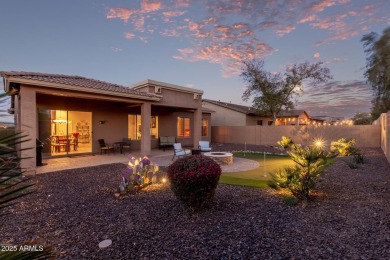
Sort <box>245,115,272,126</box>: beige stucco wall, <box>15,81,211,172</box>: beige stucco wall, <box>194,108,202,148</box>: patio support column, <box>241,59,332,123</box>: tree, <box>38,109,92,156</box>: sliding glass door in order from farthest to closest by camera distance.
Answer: <box>245,115,272,126</box>: beige stucco wall → <box>241,59,332,123</box>: tree → <box>194,108,202,148</box>: patio support column → <box>38,109,92,156</box>: sliding glass door → <box>15,81,211,172</box>: beige stucco wall

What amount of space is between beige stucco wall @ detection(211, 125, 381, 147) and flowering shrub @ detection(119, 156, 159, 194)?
16.0 metres

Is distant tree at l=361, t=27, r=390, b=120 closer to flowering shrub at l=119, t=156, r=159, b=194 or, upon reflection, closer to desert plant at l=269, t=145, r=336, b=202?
desert plant at l=269, t=145, r=336, b=202

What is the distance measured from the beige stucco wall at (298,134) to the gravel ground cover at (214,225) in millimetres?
12981

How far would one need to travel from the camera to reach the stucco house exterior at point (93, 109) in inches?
348

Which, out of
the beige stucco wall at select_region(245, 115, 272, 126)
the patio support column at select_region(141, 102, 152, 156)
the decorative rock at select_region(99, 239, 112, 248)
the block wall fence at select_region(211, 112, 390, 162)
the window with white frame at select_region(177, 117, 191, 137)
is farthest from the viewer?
the beige stucco wall at select_region(245, 115, 272, 126)

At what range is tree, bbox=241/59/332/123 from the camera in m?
26.5

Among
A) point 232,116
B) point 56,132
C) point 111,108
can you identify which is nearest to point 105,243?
point 111,108

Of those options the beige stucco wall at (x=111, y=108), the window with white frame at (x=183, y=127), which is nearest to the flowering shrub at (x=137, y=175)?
the beige stucco wall at (x=111, y=108)

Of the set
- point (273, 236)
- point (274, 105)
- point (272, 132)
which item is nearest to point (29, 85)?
point (273, 236)

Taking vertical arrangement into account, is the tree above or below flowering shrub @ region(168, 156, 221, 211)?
above

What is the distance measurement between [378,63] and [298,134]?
759 cm

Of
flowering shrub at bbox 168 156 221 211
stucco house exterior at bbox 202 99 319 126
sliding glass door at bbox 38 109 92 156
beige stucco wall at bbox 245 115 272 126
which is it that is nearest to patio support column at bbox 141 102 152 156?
sliding glass door at bbox 38 109 92 156

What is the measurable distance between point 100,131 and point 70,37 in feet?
18.7

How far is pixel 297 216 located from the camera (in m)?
4.37
